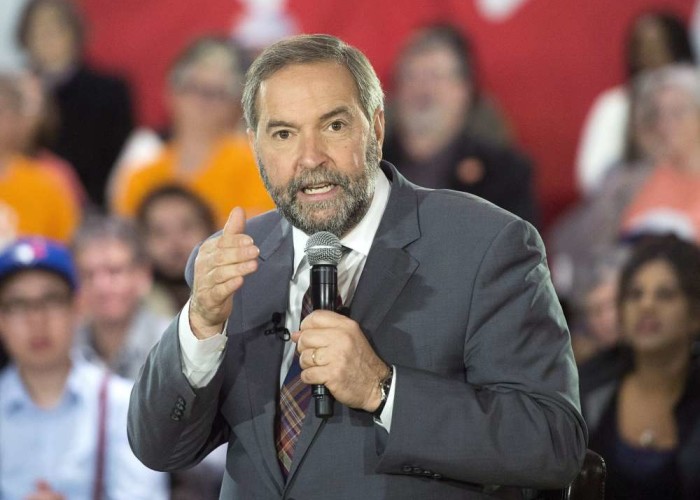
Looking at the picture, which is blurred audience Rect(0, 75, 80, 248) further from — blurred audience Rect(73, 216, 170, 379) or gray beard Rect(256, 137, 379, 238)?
gray beard Rect(256, 137, 379, 238)

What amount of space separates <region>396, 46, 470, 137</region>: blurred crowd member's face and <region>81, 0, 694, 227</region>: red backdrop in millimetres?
269

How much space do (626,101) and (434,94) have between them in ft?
3.05

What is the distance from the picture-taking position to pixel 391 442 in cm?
192

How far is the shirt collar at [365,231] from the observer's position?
2182mm

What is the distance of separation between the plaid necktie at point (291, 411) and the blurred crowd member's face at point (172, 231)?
344 centimetres

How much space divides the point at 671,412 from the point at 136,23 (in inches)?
147

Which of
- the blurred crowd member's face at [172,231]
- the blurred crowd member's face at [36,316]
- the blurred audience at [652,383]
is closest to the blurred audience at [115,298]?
the blurred crowd member's face at [172,231]

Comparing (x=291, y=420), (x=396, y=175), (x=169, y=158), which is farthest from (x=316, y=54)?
(x=169, y=158)

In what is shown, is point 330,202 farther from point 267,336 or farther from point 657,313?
point 657,313

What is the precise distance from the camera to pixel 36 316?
14.4 ft

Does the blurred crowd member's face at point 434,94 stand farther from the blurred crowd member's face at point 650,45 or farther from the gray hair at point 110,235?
the gray hair at point 110,235

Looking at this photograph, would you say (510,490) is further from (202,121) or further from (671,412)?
(202,121)

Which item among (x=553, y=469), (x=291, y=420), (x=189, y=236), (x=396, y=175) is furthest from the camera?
(x=189, y=236)

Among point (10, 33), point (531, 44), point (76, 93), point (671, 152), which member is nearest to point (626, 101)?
point (671, 152)
